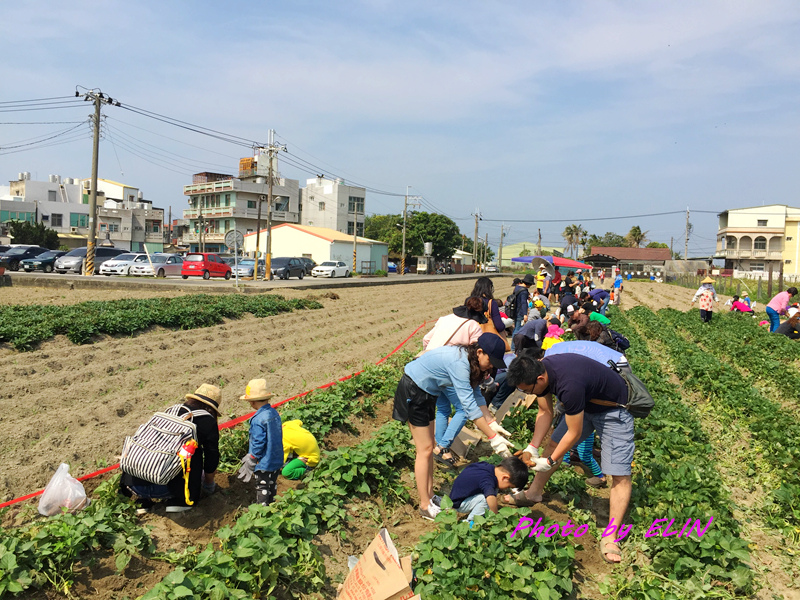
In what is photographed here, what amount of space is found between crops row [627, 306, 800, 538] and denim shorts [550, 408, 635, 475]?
1.68 meters

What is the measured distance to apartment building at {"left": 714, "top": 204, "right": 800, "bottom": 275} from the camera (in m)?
59.8

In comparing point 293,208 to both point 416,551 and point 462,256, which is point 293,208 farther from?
point 416,551

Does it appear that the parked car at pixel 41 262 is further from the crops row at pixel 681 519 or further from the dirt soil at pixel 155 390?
the crops row at pixel 681 519

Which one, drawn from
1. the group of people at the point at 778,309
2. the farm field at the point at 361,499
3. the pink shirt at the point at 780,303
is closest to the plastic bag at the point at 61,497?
the farm field at the point at 361,499

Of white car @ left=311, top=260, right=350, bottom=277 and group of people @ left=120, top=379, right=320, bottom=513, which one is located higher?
white car @ left=311, top=260, right=350, bottom=277

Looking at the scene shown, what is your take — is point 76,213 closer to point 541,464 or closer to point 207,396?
point 207,396

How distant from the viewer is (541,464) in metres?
4.42

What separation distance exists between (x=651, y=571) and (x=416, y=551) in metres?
1.58

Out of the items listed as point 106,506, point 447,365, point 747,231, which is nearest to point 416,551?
point 447,365

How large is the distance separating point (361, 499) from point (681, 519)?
8.03 ft

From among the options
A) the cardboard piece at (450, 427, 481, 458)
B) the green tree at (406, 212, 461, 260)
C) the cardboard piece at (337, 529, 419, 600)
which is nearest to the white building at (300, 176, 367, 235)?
the green tree at (406, 212, 461, 260)

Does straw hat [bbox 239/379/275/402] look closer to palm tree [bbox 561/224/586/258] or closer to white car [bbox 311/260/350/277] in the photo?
white car [bbox 311/260/350/277]

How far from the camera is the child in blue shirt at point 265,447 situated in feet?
15.7

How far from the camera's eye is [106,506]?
14.2ft
